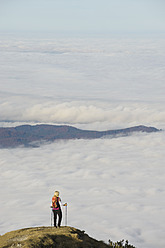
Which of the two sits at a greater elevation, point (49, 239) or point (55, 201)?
point (55, 201)

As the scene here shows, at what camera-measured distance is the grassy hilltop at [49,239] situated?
19.9m

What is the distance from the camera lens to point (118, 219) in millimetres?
171500

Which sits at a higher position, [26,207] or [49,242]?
[49,242]

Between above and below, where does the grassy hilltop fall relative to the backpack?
below

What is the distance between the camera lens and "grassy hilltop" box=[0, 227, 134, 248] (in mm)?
19856

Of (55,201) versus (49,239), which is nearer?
(49,239)

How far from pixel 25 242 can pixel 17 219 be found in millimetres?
158853

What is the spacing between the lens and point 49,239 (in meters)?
20.3

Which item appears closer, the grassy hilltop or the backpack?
Answer: the grassy hilltop

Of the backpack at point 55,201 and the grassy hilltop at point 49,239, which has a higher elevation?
the backpack at point 55,201

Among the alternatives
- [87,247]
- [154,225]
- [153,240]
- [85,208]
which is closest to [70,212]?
[85,208]

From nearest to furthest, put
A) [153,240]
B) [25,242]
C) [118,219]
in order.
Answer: [25,242], [153,240], [118,219]

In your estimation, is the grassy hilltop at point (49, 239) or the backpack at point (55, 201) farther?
the backpack at point (55, 201)

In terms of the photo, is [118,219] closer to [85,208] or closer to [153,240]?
[85,208]
